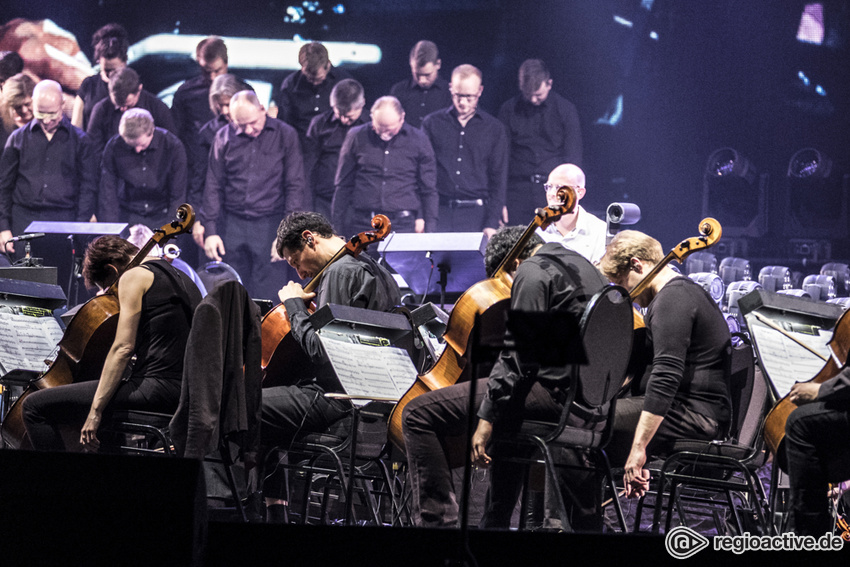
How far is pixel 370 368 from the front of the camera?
320cm

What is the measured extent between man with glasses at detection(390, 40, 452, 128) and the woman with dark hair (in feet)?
9.97

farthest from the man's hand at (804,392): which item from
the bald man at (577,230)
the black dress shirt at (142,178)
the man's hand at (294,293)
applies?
the black dress shirt at (142,178)

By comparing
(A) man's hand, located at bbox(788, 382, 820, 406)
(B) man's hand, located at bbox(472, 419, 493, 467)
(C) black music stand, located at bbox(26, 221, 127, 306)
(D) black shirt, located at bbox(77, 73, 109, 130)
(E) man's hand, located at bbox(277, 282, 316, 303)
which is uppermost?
(D) black shirt, located at bbox(77, 73, 109, 130)

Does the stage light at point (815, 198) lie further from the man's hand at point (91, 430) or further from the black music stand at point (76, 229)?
the man's hand at point (91, 430)

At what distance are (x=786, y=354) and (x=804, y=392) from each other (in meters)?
0.18

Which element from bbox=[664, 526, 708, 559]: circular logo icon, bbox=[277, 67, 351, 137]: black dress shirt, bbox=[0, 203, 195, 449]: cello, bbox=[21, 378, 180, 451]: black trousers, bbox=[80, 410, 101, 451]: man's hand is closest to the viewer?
bbox=[664, 526, 708, 559]: circular logo icon

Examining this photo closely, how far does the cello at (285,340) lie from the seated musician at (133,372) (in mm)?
350

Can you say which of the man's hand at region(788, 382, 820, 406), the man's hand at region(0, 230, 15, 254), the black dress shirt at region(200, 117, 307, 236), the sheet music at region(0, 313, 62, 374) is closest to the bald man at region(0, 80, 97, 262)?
the man's hand at region(0, 230, 15, 254)

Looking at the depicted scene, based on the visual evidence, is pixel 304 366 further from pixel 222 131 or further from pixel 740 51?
pixel 740 51

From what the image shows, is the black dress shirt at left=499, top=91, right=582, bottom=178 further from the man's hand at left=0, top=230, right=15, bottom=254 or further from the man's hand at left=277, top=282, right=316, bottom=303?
the man's hand at left=277, top=282, right=316, bottom=303

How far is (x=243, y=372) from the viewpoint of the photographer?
3.20m

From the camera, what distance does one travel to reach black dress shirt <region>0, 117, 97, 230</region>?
9.46 m

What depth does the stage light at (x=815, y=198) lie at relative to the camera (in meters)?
9.44

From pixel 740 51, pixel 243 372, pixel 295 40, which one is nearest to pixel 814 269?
pixel 740 51
